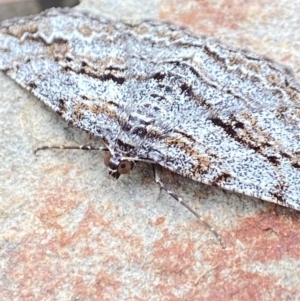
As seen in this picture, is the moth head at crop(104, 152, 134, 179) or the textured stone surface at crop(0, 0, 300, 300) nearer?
the textured stone surface at crop(0, 0, 300, 300)

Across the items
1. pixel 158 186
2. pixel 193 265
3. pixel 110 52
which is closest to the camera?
pixel 193 265

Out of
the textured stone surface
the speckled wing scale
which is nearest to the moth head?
the speckled wing scale

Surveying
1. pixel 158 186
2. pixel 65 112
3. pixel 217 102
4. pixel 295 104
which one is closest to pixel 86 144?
pixel 65 112

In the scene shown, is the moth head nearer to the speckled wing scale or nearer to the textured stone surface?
the speckled wing scale

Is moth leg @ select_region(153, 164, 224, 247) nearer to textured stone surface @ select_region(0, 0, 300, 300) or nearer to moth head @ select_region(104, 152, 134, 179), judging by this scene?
textured stone surface @ select_region(0, 0, 300, 300)

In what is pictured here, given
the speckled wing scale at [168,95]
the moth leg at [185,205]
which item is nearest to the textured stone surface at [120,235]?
the moth leg at [185,205]

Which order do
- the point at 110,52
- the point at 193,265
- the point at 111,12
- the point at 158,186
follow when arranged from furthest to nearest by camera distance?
1. the point at 111,12
2. the point at 110,52
3. the point at 158,186
4. the point at 193,265

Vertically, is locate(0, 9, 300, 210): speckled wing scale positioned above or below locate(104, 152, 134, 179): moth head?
above

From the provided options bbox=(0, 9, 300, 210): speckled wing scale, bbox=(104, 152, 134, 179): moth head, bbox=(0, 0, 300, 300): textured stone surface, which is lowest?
bbox=(0, 0, 300, 300): textured stone surface

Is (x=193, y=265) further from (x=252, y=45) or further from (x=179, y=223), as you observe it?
(x=252, y=45)

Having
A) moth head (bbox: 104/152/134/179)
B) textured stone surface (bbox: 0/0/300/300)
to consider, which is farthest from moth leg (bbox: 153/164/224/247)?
moth head (bbox: 104/152/134/179)
